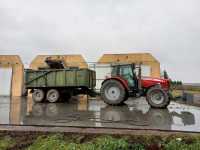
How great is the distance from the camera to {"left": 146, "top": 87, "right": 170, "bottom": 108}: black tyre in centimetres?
1223

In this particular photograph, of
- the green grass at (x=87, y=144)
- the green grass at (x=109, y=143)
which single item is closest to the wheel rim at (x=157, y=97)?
the green grass at (x=109, y=143)

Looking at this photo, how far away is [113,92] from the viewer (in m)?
13.4

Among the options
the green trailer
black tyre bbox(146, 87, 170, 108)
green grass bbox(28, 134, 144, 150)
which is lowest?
green grass bbox(28, 134, 144, 150)

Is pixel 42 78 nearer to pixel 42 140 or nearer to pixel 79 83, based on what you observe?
pixel 79 83

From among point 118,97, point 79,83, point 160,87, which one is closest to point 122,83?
point 118,97

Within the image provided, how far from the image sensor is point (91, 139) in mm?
5961

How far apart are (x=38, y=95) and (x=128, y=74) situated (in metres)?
6.27

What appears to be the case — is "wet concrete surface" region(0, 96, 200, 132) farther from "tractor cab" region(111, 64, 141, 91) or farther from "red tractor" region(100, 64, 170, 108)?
"tractor cab" region(111, 64, 141, 91)

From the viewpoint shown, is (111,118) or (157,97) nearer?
(111,118)

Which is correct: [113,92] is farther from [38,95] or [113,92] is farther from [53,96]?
[38,95]

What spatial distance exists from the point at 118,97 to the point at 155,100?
1.74 m

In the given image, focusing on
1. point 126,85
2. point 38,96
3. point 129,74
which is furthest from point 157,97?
point 38,96

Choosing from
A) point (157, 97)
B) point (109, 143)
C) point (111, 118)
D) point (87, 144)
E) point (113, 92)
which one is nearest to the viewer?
point (109, 143)

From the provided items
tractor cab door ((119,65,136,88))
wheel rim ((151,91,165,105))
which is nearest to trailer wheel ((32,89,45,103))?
tractor cab door ((119,65,136,88))
